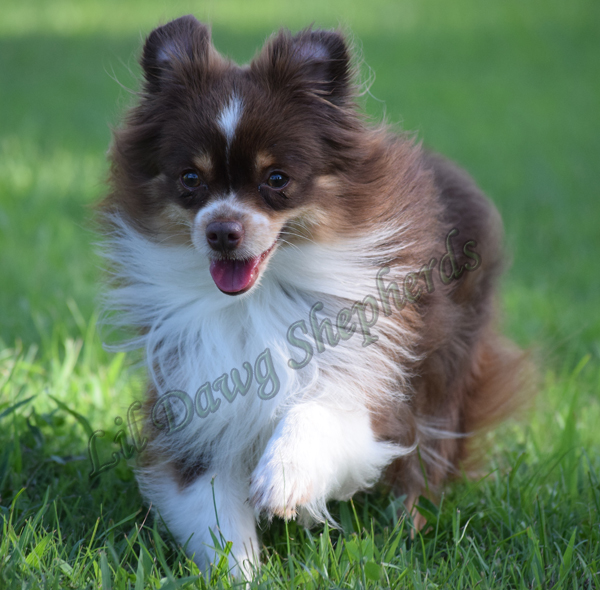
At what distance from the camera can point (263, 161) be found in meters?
2.86

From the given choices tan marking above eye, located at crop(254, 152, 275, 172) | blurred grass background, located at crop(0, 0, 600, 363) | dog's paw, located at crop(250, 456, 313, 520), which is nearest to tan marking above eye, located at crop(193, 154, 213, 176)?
tan marking above eye, located at crop(254, 152, 275, 172)

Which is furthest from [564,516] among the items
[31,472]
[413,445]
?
[31,472]

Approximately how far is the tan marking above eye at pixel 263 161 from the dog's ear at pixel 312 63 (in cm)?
36

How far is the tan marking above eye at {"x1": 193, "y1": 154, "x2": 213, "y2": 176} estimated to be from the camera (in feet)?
9.40

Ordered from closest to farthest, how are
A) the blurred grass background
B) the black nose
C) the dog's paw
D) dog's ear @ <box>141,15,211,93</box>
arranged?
the dog's paw, the black nose, dog's ear @ <box>141,15,211,93</box>, the blurred grass background

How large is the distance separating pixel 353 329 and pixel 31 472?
5.50ft

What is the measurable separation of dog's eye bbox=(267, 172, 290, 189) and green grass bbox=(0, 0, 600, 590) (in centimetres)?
61

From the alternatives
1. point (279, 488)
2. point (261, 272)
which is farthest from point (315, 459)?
point (261, 272)

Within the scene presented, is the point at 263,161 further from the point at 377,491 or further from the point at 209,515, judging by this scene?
the point at 377,491

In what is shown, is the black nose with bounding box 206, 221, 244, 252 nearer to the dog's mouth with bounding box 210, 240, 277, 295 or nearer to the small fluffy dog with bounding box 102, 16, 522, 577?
the small fluffy dog with bounding box 102, 16, 522, 577

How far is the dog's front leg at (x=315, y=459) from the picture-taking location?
2.67 m

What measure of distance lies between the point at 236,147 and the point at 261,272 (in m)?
0.49

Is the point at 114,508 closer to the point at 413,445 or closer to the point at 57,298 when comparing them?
the point at 413,445

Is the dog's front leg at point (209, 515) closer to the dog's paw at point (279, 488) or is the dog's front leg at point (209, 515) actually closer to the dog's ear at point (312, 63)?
the dog's paw at point (279, 488)
